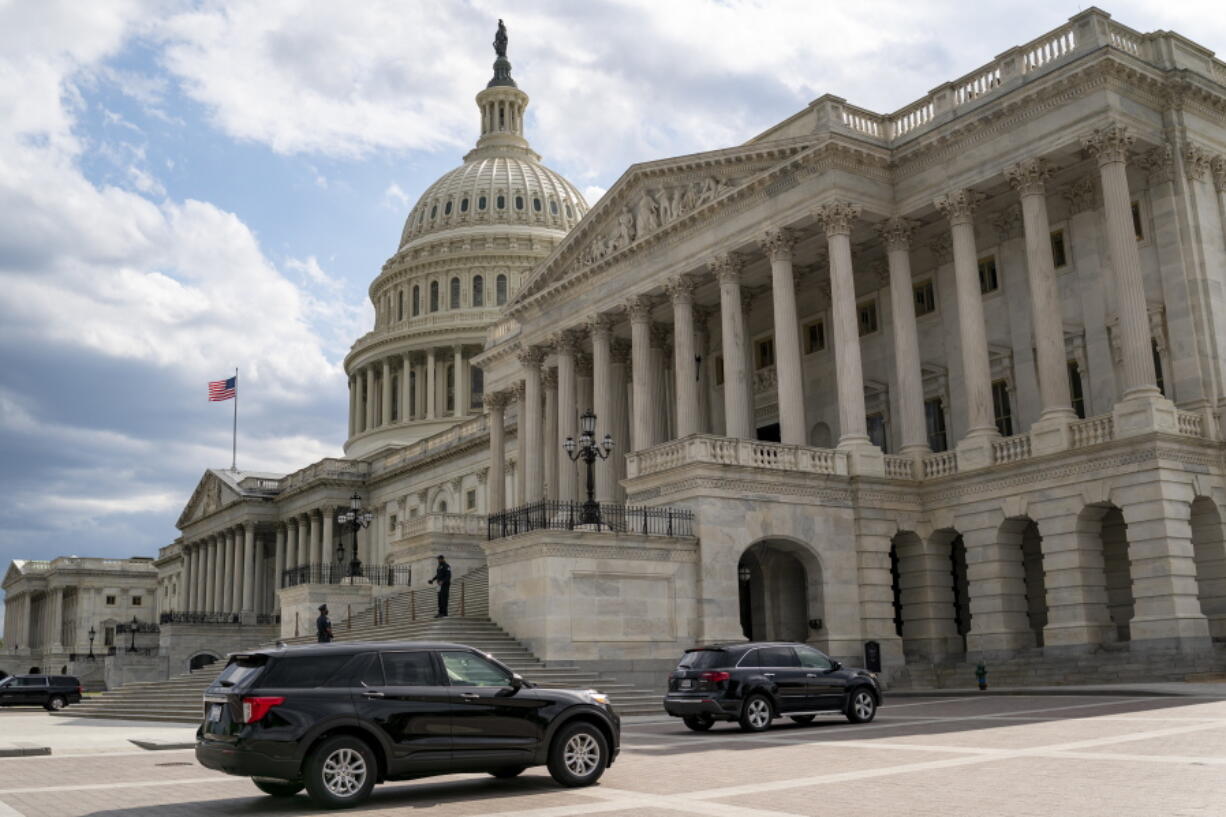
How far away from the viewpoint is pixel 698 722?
23984mm

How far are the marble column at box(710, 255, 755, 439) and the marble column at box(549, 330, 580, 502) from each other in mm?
10458

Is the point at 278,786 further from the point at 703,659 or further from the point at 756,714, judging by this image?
the point at 756,714

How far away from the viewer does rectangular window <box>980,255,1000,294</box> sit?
4428 centimetres

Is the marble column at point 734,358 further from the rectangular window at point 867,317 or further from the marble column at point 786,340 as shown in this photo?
the rectangular window at point 867,317

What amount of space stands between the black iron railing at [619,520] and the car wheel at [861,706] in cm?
1146

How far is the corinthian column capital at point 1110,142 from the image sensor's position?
36.5 meters

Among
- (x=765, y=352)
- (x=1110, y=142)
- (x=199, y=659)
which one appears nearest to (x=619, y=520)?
(x=1110, y=142)

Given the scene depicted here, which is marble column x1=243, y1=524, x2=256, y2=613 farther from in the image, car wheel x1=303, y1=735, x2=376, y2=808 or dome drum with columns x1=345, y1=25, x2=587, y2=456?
car wheel x1=303, y1=735, x2=376, y2=808

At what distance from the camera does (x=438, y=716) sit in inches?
577

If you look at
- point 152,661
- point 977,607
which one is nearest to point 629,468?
point 977,607

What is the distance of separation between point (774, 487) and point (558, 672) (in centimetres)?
979

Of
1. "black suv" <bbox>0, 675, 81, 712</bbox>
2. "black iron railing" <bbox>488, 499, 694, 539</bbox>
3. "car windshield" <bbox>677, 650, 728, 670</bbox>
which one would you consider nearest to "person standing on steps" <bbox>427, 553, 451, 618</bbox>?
"black iron railing" <bbox>488, 499, 694, 539</bbox>

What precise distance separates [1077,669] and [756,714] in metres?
14.3

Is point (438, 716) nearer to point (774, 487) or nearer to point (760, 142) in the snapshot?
point (774, 487)
